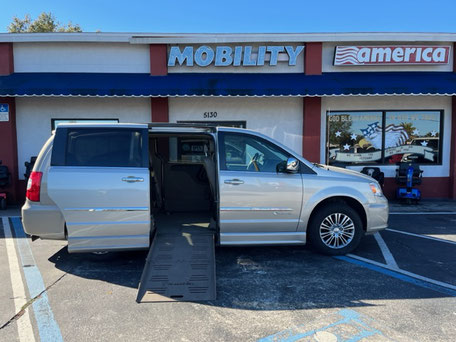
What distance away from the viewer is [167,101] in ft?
32.2

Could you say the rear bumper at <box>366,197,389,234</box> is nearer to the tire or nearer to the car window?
the tire

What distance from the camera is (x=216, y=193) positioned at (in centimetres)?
514

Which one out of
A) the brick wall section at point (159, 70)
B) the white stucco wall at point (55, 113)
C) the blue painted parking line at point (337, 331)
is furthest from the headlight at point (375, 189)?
the white stucco wall at point (55, 113)

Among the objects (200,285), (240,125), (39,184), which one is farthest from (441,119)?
(39,184)

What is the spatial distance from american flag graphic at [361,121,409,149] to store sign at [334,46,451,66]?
1.85m

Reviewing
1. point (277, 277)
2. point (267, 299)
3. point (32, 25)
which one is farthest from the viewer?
point (32, 25)

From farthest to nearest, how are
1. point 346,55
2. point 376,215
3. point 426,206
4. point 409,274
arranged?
point 346,55
point 426,206
point 376,215
point 409,274

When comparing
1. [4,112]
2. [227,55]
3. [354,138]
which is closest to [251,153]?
[227,55]

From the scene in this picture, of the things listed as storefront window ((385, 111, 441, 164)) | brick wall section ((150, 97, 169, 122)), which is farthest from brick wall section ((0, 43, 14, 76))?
storefront window ((385, 111, 441, 164))

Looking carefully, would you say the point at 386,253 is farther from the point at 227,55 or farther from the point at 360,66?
the point at 227,55

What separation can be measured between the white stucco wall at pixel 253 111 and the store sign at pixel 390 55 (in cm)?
178

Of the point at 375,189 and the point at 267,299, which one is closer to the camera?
the point at 267,299

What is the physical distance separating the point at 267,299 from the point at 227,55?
24.8 ft

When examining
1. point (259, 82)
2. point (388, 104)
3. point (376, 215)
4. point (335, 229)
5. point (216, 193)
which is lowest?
point (335, 229)
